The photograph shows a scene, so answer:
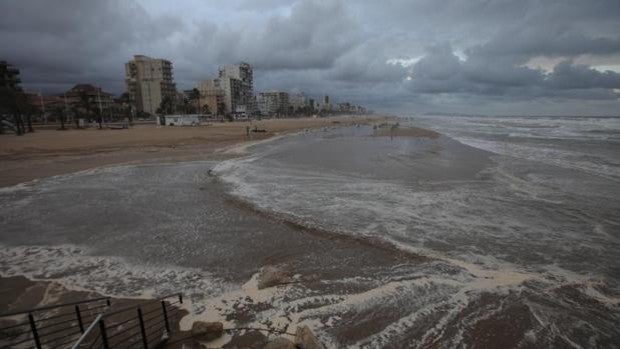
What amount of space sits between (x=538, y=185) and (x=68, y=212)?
2197 centimetres

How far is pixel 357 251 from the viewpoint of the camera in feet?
31.7

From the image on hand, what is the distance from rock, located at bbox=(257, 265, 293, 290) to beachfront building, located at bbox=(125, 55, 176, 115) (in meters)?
133

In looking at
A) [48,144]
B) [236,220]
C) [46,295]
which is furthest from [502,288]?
[48,144]

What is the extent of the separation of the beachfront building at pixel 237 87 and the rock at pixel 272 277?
14606cm

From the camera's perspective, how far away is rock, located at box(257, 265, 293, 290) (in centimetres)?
780

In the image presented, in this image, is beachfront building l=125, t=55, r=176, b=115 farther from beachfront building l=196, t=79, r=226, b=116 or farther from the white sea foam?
the white sea foam

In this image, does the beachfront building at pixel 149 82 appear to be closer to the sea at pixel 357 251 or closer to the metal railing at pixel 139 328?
the sea at pixel 357 251

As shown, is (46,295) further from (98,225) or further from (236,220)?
(236,220)

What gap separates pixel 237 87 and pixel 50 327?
173m

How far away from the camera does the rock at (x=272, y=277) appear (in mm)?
7801

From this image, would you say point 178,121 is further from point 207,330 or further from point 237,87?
point 237,87

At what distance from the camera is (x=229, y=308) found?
22.7 feet

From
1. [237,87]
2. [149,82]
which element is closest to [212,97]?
[237,87]

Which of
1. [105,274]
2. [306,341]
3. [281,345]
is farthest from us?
[105,274]
